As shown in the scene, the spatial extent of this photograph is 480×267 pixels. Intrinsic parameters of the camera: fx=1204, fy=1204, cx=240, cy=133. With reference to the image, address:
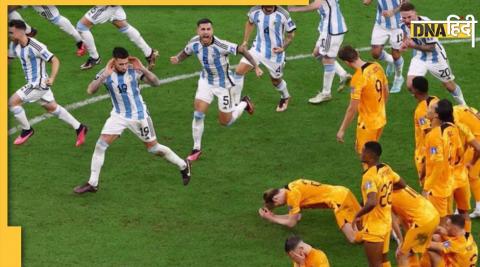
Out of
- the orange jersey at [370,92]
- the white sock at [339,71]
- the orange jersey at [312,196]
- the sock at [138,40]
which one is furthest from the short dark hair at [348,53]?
the sock at [138,40]

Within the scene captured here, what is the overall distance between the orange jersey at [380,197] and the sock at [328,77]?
6955 millimetres

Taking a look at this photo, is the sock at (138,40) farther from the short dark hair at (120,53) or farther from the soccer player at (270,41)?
the short dark hair at (120,53)

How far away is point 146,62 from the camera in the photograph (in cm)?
2531

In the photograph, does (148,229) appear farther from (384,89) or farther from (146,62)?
(146,62)

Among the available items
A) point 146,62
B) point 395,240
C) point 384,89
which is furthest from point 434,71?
point 146,62

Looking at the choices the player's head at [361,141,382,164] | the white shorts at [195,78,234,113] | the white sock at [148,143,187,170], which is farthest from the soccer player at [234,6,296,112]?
the player's head at [361,141,382,164]

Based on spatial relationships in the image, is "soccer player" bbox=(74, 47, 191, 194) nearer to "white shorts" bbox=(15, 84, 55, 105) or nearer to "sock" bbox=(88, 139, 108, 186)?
"sock" bbox=(88, 139, 108, 186)

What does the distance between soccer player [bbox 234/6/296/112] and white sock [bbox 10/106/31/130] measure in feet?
12.8

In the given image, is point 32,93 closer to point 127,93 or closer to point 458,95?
point 127,93

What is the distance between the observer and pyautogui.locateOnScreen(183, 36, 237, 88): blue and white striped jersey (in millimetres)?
21047

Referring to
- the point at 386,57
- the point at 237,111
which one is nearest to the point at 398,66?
the point at 386,57

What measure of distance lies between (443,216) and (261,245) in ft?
9.22

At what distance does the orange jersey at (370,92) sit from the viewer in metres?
19.2

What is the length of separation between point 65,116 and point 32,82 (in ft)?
2.98
